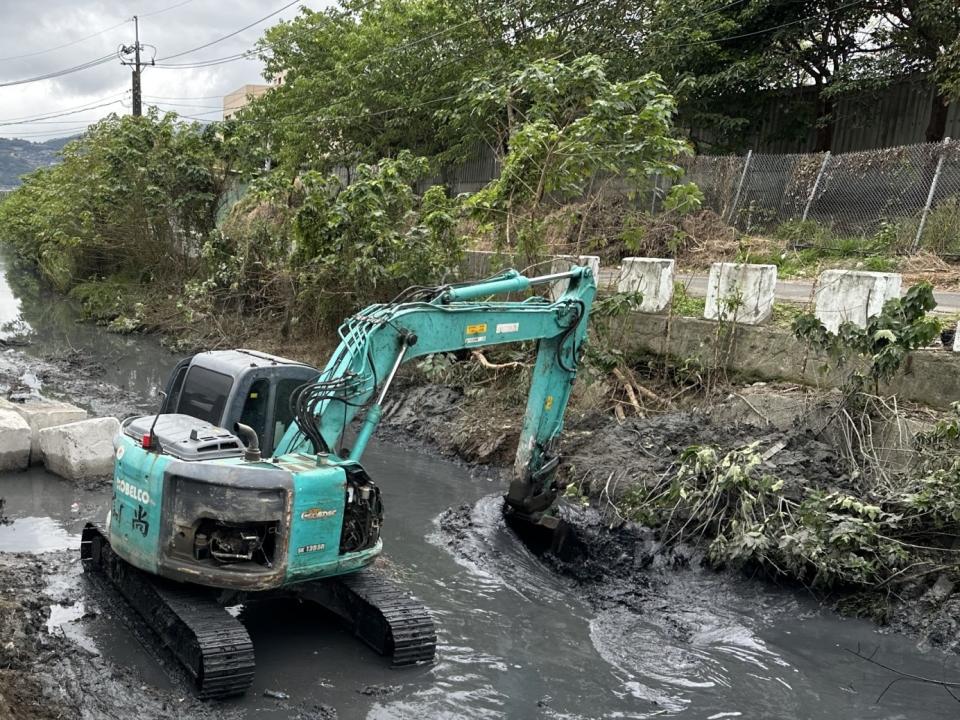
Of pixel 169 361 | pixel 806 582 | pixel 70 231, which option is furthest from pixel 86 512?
pixel 70 231

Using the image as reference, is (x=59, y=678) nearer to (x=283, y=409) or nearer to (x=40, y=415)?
(x=283, y=409)

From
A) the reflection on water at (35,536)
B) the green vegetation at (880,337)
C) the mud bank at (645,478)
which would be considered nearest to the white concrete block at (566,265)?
the mud bank at (645,478)

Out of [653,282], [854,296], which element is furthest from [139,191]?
[854,296]

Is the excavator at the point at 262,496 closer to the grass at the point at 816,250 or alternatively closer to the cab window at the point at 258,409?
the cab window at the point at 258,409

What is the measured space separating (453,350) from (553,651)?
238cm

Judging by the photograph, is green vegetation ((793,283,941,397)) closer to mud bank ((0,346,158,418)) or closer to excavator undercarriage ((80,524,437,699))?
excavator undercarriage ((80,524,437,699))

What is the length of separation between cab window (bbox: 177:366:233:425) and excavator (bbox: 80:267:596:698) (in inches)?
0.6

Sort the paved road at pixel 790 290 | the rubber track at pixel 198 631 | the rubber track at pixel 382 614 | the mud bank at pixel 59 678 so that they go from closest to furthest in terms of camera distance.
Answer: the mud bank at pixel 59 678, the rubber track at pixel 198 631, the rubber track at pixel 382 614, the paved road at pixel 790 290

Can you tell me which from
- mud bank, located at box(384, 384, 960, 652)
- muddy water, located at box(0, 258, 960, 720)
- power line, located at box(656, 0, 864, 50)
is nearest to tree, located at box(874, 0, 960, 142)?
power line, located at box(656, 0, 864, 50)

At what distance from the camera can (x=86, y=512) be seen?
9.41 m

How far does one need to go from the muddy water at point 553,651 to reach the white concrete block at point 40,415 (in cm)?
243

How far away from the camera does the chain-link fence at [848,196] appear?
538 inches

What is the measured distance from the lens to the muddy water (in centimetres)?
591

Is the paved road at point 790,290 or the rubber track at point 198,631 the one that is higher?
the paved road at point 790,290
